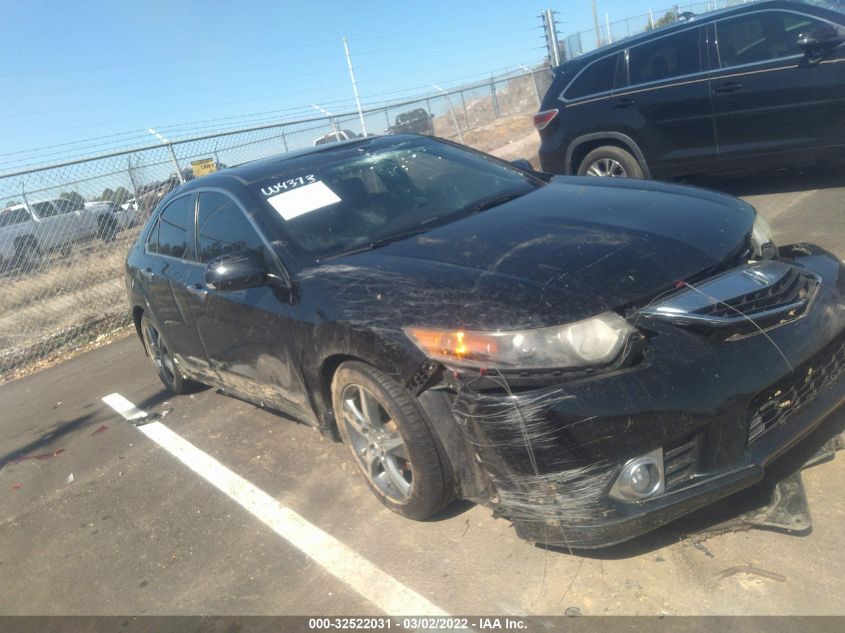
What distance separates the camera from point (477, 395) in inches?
96.6

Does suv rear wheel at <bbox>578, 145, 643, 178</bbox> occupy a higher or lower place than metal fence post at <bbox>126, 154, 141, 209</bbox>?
lower

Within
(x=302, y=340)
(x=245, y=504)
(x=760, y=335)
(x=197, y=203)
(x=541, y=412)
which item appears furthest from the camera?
(x=197, y=203)

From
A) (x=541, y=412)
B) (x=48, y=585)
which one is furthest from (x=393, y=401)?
(x=48, y=585)

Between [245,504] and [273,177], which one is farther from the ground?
[273,177]

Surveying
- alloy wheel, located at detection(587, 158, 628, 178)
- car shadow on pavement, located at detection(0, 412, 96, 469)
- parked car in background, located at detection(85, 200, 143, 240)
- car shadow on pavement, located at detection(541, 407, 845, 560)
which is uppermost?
parked car in background, located at detection(85, 200, 143, 240)

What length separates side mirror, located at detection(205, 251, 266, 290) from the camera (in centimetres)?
336

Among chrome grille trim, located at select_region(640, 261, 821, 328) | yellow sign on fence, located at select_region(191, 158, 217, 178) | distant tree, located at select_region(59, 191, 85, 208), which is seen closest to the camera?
chrome grille trim, located at select_region(640, 261, 821, 328)

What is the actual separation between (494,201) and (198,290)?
184 cm

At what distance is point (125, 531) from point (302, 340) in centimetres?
154

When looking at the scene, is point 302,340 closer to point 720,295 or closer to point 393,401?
point 393,401

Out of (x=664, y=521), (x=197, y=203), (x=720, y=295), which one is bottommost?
(x=664, y=521)

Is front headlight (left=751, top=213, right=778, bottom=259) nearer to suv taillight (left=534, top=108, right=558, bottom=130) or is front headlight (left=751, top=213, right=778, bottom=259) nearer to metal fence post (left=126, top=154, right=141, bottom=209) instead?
suv taillight (left=534, top=108, right=558, bottom=130)

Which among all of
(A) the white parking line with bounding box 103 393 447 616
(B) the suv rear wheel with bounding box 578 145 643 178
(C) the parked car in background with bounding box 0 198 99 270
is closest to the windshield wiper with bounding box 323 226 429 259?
(A) the white parking line with bounding box 103 393 447 616

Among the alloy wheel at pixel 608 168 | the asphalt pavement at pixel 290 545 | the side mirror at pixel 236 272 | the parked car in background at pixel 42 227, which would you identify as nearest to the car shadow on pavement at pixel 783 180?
the alloy wheel at pixel 608 168
